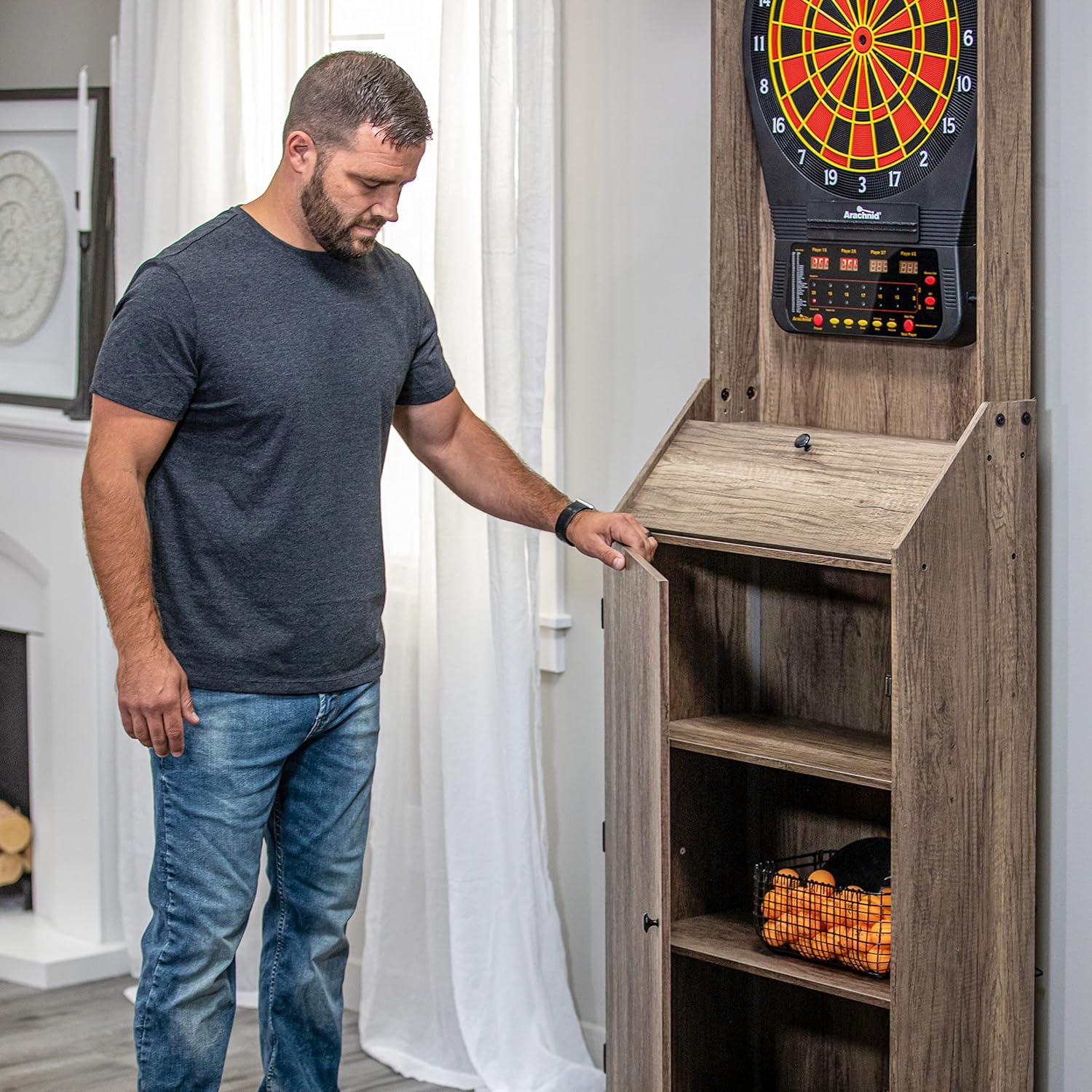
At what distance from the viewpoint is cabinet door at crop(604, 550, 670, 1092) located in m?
2.16

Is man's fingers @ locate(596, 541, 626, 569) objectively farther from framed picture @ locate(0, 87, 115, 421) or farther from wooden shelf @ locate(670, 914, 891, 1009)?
framed picture @ locate(0, 87, 115, 421)

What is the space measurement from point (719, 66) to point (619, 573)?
676 millimetres

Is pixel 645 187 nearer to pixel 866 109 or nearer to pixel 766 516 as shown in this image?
pixel 866 109

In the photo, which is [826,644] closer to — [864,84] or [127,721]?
[864,84]

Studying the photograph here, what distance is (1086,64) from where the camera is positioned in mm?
2074

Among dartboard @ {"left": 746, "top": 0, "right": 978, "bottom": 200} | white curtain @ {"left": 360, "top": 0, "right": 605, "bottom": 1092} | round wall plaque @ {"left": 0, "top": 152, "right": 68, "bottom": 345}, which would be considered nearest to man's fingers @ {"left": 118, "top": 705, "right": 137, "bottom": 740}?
white curtain @ {"left": 360, "top": 0, "right": 605, "bottom": 1092}

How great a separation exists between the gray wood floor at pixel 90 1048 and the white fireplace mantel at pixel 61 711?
0.08 m

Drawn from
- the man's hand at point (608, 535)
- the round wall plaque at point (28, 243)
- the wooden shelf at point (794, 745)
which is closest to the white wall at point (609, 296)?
the man's hand at point (608, 535)

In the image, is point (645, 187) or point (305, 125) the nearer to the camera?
point (305, 125)

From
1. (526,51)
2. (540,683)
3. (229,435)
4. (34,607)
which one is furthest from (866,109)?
(34,607)

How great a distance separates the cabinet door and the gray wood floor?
64 cm

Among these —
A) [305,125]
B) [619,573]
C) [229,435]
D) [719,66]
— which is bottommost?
[619,573]

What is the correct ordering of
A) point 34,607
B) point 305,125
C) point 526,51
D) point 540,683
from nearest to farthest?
point 305,125 < point 526,51 < point 540,683 < point 34,607

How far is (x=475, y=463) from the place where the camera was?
2.35 m
